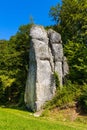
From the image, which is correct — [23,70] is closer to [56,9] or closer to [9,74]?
[9,74]

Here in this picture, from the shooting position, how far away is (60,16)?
40312 mm

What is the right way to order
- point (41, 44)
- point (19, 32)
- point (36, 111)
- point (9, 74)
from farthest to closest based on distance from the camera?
point (19, 32) < point (9, 74) < point (41, 44) < point (36, 111)

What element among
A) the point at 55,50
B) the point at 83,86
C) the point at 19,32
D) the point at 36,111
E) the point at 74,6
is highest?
the point at 74,6

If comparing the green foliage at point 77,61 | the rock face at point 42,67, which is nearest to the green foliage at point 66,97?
the rock face at point 42,67

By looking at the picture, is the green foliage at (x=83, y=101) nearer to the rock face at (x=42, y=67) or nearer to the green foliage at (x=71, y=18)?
the rock face at (x=42, y=67)

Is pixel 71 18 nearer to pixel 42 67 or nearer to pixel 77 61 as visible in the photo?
pixel 77 61

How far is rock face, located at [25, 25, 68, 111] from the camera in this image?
93.7 feet

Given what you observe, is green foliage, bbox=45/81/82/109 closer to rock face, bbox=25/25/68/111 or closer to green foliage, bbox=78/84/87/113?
green foliage, bbox=78/84/87/113

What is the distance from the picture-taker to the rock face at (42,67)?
28.6m

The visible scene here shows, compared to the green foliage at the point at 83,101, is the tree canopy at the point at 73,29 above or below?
above

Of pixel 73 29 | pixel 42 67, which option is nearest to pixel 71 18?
pixel 73 29

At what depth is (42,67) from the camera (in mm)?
29031

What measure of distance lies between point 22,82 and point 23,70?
1529 mm

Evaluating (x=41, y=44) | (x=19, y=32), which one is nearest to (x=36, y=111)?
(x=41, y=44)
